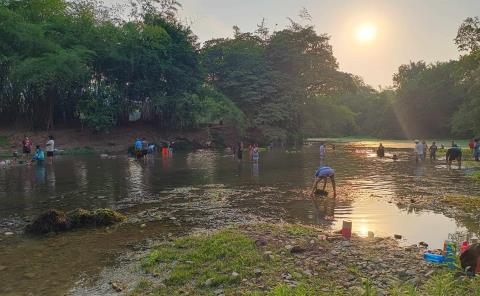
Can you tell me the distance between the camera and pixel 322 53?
7225cm

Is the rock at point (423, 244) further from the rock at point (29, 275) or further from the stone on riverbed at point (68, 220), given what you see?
the rock at point (29, 275)

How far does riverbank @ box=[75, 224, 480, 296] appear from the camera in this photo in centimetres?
723

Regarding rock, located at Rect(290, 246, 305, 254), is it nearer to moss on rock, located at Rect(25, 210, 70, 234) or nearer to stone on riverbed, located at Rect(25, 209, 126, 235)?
stone on riverbed, located at Rect(25, 209, 126, 235)

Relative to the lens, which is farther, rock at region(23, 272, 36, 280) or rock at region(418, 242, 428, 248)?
rock at region(418, 242, 428, 248)

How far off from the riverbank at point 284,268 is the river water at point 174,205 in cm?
133

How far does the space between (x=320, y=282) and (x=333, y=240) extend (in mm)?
2837

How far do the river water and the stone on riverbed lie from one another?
425 mm

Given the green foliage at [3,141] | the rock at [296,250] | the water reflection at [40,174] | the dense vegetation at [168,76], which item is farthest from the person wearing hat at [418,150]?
the green foliage at [3,141]

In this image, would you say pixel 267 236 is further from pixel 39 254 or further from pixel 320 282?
pixel 39 254

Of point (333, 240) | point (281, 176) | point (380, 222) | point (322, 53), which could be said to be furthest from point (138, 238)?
point (322, 53)

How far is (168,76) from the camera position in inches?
2181

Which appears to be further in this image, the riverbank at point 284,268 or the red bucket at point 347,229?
the red bucket at point 347,229

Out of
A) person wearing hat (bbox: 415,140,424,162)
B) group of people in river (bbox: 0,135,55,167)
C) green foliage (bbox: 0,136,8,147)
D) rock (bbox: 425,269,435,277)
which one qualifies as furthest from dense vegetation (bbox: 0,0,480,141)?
rock (bbox: 425,269,435,277)

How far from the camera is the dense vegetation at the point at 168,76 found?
43.8m
